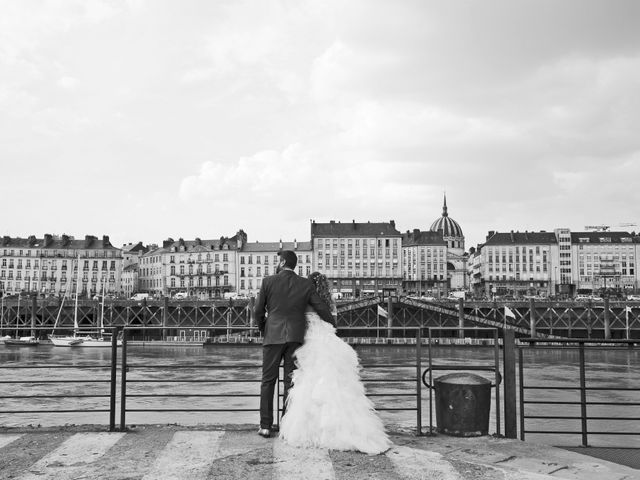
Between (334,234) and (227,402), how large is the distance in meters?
96.5

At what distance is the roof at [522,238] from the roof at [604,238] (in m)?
4.90

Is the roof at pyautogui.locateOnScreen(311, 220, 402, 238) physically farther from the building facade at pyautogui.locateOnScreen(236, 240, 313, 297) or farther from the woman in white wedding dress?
the woman in white wedding dress

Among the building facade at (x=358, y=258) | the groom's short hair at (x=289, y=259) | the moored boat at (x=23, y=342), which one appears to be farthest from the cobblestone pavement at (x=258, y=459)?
the building facade at (x=358, y=258)

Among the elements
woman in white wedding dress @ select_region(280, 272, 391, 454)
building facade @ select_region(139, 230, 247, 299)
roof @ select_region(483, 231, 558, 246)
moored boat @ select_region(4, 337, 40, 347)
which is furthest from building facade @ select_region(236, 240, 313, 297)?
woman in white wedding dress @ select_region(280, 272, 391, 454)

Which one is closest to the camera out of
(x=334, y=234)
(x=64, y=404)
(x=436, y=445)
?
(x=436, y=445)

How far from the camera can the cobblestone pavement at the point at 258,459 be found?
495cm

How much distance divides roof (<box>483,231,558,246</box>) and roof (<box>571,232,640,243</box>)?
4897 mm

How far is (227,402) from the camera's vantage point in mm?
24000

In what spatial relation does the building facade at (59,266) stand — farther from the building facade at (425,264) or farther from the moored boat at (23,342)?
the moored boat at (23,342)

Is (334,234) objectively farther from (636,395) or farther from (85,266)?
(636,395)

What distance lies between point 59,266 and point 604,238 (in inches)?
4250

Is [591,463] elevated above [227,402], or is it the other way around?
[591,463]

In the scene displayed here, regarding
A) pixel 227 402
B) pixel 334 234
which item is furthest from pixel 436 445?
pixel 334 234

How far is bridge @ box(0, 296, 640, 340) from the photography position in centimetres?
6812
